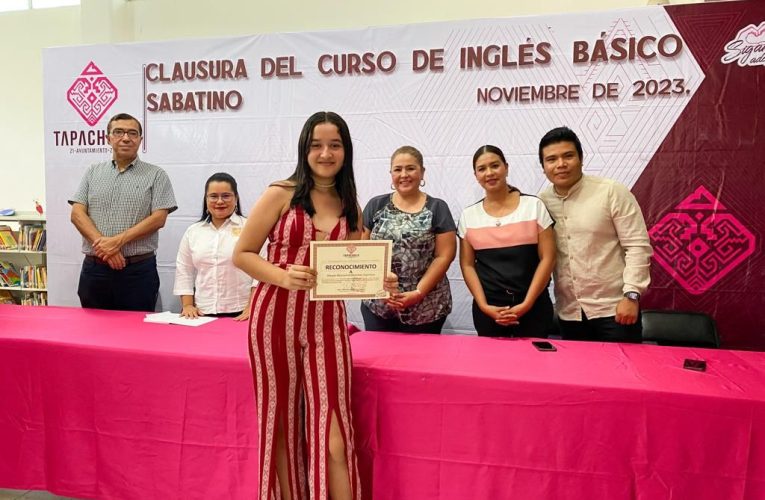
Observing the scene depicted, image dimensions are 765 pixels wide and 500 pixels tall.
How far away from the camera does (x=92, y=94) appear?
3.88 m

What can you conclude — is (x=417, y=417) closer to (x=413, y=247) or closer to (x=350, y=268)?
(x=350, y=268)

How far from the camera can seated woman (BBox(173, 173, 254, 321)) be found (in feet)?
9.05

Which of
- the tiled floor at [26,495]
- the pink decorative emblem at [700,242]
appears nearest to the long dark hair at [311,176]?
the tiled floor at [26,495]

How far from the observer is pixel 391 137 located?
11.2 ft

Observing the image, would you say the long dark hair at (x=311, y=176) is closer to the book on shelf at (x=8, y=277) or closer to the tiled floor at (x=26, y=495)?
the tiled floor at (x=26, y=495)

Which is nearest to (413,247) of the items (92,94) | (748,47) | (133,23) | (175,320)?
(175,320)

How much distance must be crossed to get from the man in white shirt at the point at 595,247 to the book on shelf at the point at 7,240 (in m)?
5.14

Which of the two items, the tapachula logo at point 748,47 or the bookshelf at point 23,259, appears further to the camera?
the bookshelf at point 23,259

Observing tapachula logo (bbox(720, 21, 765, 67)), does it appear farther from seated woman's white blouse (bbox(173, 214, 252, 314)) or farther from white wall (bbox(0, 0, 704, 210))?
seated woman's white blouse (bbox(173, 214, 252, 314))

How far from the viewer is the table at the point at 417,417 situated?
61.4 inches

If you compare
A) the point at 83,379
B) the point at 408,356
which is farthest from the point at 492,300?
the point at 83,379

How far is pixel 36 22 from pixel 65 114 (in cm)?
231

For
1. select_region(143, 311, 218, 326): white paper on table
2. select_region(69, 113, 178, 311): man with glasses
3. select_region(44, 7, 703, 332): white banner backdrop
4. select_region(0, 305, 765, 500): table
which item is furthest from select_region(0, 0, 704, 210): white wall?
select_region(0, 305, 765, 500): table

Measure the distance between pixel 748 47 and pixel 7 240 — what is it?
6169mm
